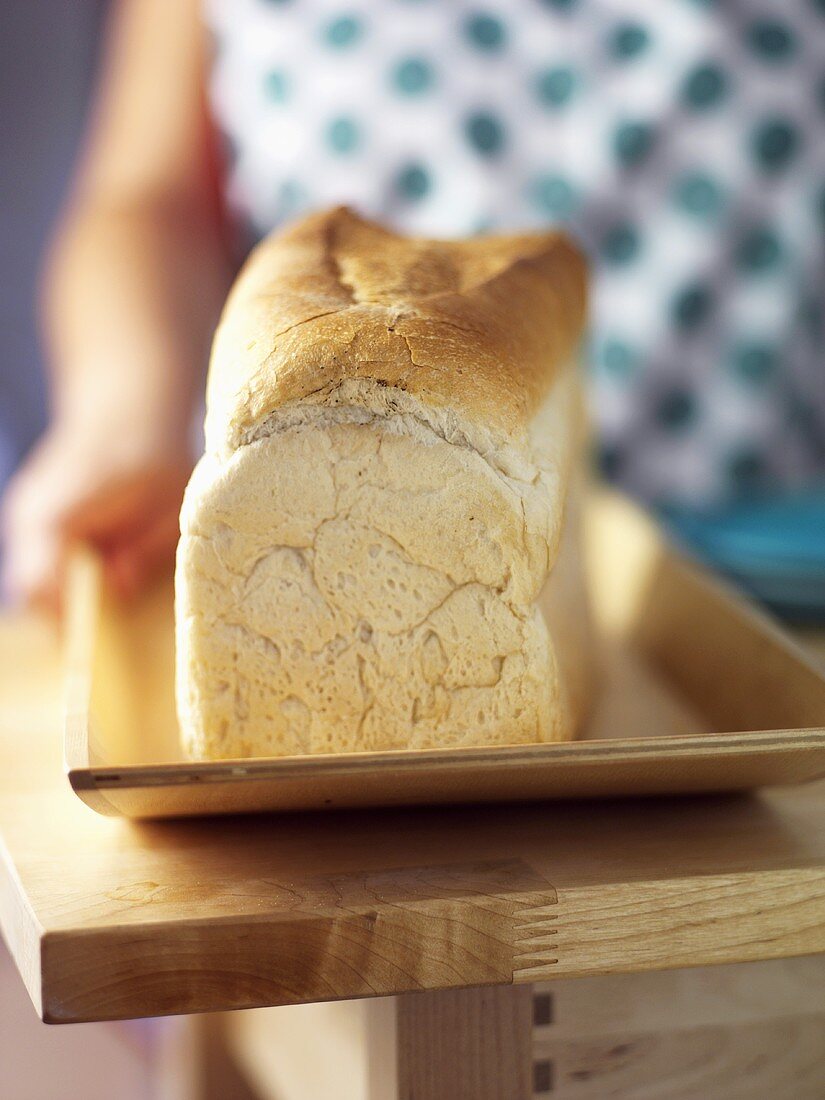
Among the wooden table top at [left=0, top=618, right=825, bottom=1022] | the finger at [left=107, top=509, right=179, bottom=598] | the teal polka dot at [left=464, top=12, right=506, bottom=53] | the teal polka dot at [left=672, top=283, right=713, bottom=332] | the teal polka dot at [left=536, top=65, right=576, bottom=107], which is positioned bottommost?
the wooden table top at [left=0, top=618, right=825, bottom=1022]

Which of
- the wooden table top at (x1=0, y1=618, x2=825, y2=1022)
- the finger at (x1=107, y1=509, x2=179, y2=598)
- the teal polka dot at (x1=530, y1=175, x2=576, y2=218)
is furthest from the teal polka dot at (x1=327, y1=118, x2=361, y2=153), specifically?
the wooden table top at (x1=0, y1=618, x2=825, y2=1022)

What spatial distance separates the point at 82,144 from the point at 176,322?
5.58 feet

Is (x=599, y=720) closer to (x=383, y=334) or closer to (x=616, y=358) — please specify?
(x=383, y=334)

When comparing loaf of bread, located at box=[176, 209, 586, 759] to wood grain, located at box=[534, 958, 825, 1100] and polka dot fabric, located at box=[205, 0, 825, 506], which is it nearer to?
wood grain, located at box=[534, 958, 825, 1100]

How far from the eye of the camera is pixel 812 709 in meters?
0.71

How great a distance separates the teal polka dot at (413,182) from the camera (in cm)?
169

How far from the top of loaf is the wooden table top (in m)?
0.22

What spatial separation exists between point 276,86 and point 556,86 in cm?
39

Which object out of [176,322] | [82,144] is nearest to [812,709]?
[176,322]

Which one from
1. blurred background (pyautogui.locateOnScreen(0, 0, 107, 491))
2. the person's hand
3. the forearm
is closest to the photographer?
the person's hand

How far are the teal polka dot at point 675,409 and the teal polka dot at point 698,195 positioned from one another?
9.9 inches

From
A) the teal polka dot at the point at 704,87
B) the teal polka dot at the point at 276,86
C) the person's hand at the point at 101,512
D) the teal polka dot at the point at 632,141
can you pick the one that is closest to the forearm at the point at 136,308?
the person's hand at the point at 101,512

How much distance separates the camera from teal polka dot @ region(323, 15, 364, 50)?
163 cm

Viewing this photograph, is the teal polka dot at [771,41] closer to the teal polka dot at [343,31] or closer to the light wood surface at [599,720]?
the teal polka dot at [343,31]
